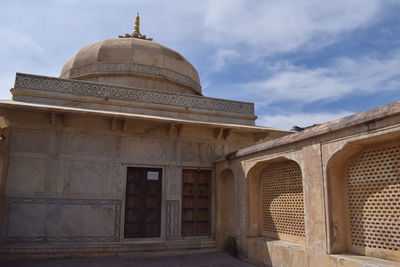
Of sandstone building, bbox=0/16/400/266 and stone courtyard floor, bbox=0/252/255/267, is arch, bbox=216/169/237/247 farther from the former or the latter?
stone courtyard floor, bbox=0/252/255/267

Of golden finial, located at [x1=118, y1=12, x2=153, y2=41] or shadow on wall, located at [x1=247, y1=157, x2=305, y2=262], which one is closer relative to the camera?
shadow on wall, located at [x1=247, y1=157, x2=305, y2=262]

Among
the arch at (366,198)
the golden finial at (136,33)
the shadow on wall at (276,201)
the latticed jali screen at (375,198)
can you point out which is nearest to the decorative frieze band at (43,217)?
the shadow on wall at (276,201)

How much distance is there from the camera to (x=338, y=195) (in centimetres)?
479

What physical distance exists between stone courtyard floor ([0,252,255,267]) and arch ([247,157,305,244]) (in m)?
0.85

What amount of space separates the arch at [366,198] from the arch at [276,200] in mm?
969

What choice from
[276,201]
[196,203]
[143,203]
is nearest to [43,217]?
[143,203]

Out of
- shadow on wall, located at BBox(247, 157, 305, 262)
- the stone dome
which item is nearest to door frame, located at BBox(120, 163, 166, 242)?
shadow on wall, located at BBox(247, 157, 305, 262)

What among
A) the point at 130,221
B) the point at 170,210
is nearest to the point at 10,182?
the point at 130,221

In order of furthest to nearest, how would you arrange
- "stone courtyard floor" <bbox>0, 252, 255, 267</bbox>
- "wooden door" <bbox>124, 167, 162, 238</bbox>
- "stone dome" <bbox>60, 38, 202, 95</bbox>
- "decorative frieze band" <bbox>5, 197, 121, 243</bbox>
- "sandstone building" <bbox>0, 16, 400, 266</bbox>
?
"stone dome" <bbox>60, 38, 202, 95</bbox>
"wooden door" <bbox>124, 167, 162, 238</bbox>
"decorative frieze band" <bbox>5, 197, 121, 243</bbox>
"stone courtyard floor" <bbox>0, 252, 255, 267</bbox>
"sandstone building" <bbox>0, 16, 400, 266</bbox>

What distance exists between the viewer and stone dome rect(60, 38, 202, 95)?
996 centimetres

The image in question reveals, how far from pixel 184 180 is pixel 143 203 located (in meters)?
1.17

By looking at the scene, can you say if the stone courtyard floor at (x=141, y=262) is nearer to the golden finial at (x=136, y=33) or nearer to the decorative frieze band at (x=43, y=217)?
the decorative frieze band at (x=43, y=217)

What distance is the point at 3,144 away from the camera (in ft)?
21.8

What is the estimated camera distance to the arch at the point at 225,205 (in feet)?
24.8
